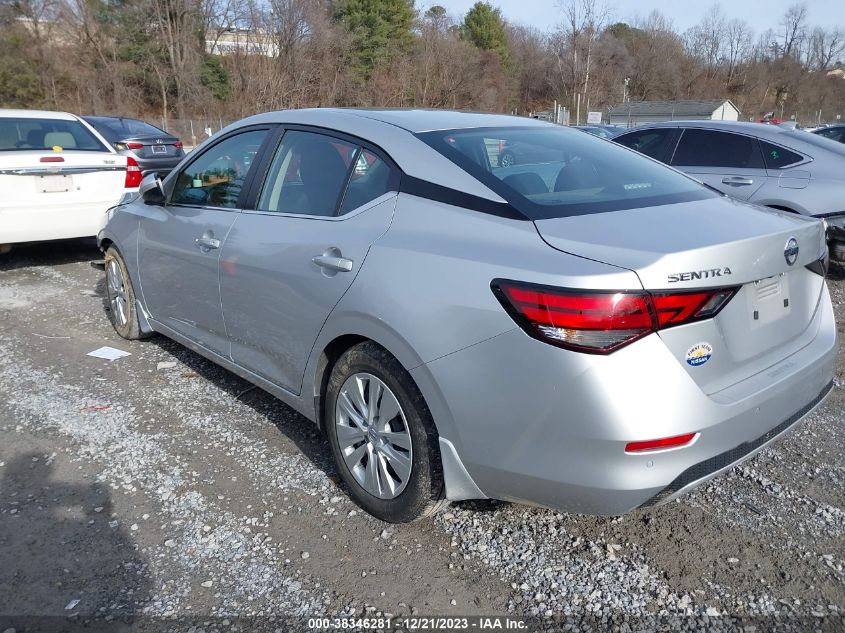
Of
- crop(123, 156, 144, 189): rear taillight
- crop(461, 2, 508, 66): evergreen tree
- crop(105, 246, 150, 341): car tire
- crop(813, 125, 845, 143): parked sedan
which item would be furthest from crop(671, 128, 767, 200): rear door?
crop(461, 2, 508, 66): evergreen tree

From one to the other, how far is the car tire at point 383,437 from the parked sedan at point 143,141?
1091 cm

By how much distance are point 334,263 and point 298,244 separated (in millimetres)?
325

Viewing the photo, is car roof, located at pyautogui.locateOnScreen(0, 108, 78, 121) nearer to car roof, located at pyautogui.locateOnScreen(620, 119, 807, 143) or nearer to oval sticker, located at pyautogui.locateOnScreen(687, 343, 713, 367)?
car roof, located at pyautogui.locateOnScreen(620, 119, 807, 143)

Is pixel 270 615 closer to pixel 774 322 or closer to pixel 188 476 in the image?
pixel 188 476

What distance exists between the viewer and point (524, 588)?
2.50 metres

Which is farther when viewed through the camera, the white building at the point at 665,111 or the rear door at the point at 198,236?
→ the white building at the point at 665,111

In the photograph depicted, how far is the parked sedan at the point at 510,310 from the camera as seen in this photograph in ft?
6.82

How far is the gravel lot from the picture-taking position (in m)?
2.42

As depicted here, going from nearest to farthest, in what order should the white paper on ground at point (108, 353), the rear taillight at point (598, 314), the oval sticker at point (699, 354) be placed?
the rear taillight at point (598, 314) → the oval sticker at point (699, 354) → the white paper on ground at point (108, 353)

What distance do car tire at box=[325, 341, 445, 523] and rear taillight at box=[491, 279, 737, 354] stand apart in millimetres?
614

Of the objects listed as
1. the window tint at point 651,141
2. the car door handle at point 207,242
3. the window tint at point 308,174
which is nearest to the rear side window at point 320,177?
the window tint at point 308,174

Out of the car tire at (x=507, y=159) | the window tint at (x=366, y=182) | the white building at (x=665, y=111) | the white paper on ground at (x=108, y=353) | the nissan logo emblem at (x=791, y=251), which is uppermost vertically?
the white building at (x=665, y=111)

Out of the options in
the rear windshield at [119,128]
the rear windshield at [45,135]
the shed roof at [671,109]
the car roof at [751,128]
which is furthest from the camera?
the shed roof at [671,109]

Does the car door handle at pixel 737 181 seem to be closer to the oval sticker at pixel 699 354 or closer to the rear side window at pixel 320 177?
the rear side window at pixel 320 177
